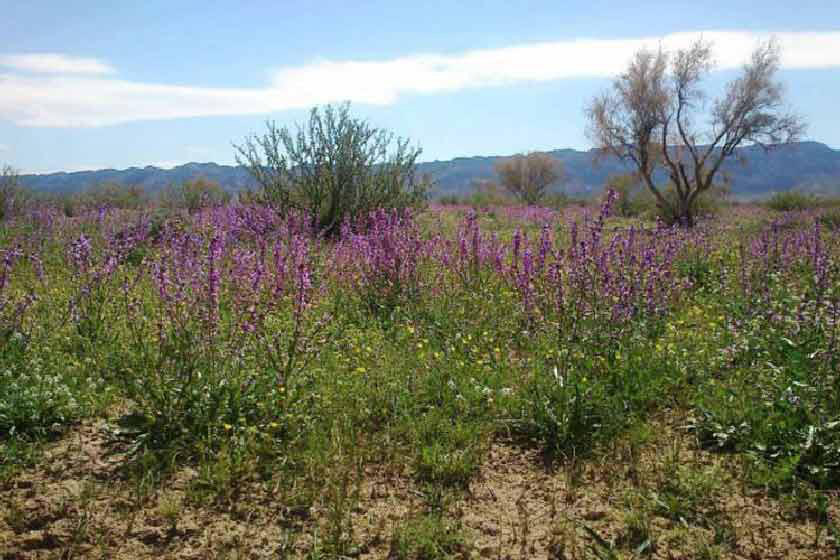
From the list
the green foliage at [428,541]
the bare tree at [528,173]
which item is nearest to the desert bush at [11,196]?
the green foliage at [428,541]

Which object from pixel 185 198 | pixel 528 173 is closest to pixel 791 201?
pixel 185 198

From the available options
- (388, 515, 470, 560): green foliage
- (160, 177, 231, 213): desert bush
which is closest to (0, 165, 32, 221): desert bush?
(160, 177, 231, 213): desert bush

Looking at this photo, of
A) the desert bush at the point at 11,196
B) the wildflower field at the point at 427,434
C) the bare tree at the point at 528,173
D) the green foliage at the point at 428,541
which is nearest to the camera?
the green foliage at the point at 428,541

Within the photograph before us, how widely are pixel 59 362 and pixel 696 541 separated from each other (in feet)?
13.6

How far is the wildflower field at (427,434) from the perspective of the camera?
9.68ft

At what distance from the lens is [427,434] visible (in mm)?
3904

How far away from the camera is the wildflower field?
2.95 meters

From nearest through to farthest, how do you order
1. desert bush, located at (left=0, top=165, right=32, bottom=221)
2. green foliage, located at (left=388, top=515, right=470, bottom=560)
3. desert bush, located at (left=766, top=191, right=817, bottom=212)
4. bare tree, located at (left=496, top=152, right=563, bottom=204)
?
1. green foliage, located at (left=388, top=515, right=470, bottom=560)
2. desert bush, located at (left=0, top=165, right=32, bottom=221)
3. desert bush, located at (left=766, top=191, right=817, bottom=212)
4. bare tree, located at (left=496, top=152, right=563, bottom=204)

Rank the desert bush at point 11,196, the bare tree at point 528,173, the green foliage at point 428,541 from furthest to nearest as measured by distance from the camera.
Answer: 1. the bare tree at point 528,173
2. the desert bush at point 11,196
3. the green foliage at point 428,541

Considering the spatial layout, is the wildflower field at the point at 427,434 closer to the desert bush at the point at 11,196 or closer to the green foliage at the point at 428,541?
the green foliage at the point at 428,541

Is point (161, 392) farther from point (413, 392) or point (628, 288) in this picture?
point (628, 288)

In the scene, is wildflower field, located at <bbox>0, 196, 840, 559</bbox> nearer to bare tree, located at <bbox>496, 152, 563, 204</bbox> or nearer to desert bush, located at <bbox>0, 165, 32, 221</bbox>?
desert bush, located at <bbox>0, 165, 32, 221</bbox>

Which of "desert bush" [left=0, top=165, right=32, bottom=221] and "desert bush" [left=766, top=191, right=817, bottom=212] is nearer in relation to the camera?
"desert bush" [left=0, top=165, right=32, bottom=221]

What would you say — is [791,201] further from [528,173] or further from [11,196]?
[528,173]
